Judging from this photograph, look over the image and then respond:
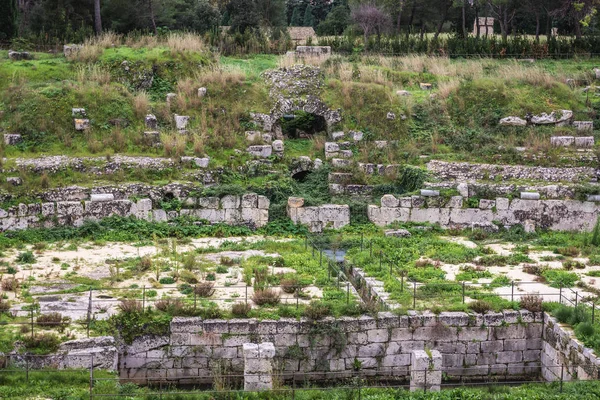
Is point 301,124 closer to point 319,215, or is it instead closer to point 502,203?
point 319,215

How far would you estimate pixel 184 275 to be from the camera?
23.0 metres

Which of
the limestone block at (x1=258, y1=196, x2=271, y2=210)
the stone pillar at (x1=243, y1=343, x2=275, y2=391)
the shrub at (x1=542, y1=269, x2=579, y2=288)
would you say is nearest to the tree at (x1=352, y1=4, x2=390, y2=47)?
the limestone block at (x1=258, y1=196, x2=271, y2=210)

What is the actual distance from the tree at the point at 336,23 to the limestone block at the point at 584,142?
96.6 feet

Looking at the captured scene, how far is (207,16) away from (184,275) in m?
31.8

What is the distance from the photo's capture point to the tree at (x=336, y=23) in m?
60.4

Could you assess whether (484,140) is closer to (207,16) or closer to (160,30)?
(160,30)

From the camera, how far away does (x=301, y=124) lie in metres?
34.1

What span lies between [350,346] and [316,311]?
1.16 metres

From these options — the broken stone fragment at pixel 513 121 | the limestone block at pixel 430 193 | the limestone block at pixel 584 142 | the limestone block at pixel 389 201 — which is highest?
the broken stone fragment at pixel 513 121

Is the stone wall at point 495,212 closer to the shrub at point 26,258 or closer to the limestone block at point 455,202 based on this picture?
the limestone block at point 455,202

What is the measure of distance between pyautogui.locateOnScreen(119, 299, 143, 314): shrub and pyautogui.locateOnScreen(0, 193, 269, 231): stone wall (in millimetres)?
8004

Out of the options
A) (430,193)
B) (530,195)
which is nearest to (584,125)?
(530,195)

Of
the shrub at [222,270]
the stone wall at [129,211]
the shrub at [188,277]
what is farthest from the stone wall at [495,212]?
the shrub at [188,277]

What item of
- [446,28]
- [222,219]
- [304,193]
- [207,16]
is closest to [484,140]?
[304,193]
